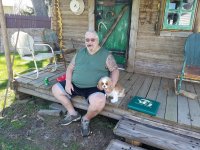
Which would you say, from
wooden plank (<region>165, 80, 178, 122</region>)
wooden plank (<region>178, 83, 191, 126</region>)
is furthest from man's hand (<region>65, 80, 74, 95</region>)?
wooden plank (<region>178, 83, 191, 126</region>)

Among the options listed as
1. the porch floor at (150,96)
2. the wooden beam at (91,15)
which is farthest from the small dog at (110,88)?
the wooden beam at (91,15)

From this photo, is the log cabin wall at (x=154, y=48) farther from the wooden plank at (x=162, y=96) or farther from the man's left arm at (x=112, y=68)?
the man's left arm at (x=112, y=68)

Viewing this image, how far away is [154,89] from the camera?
311 cm

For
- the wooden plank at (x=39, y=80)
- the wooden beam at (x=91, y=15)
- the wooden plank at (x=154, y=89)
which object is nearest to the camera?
the wooden plank at (x=154, y=89)

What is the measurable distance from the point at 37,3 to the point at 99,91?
33.1ft

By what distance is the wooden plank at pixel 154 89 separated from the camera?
9.30ft

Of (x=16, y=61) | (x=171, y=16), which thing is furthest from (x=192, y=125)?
(x=16, y=61)

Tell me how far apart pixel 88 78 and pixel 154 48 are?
178cm

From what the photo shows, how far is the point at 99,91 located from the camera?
250 centimetres

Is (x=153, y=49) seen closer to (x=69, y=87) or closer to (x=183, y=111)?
(x=183, y=111)

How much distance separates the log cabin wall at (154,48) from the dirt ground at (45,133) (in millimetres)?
1548

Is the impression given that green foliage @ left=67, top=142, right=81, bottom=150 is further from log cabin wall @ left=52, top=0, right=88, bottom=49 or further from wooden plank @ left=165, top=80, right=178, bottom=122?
log cabin wall @ left=52, top=0, right=88, bottom=49

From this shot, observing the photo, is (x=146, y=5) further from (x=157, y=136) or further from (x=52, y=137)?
(x=52, y=137)

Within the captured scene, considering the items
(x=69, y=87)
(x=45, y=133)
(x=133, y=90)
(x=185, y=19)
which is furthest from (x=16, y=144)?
(x=185, y=19)
